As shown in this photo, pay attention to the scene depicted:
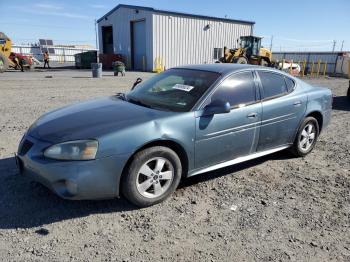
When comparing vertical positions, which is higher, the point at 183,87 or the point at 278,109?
the point at 183,87

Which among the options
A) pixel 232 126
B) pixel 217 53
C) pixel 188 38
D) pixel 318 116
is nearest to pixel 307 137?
pixel 318 116

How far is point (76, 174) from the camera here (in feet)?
10.2

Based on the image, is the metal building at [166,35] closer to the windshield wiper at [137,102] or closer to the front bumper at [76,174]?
the windshield wiper at [137,102]

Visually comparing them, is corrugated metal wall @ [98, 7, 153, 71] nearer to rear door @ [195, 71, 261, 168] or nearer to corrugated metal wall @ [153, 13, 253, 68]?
corrugated metal wall @ [153, 13, 253, 68]

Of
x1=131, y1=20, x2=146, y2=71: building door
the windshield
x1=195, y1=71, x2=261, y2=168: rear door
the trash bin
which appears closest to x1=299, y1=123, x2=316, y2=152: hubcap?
x1=195, y1=71, x2=261, y2=168: rear door

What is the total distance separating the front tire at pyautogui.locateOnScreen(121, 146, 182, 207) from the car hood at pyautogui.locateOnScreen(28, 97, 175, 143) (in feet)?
1.26

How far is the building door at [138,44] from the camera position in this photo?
2943 centimetres

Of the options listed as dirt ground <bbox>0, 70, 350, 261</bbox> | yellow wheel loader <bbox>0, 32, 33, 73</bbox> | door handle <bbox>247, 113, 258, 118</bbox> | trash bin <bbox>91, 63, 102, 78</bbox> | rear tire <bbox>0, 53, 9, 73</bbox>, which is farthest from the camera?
yellow wheel loader <bbox>0, 32, 33, 73</bbox>

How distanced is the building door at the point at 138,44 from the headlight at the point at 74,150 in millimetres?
26894

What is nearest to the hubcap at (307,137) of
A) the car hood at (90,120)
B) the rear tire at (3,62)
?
the car hood at (90,120)

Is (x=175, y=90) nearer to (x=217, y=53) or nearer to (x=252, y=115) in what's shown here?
(x=252, y=115)

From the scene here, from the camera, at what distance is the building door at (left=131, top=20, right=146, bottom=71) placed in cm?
2943

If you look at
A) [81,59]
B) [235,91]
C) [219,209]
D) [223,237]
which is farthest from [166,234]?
[81,59]

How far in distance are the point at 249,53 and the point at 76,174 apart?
24.5m
